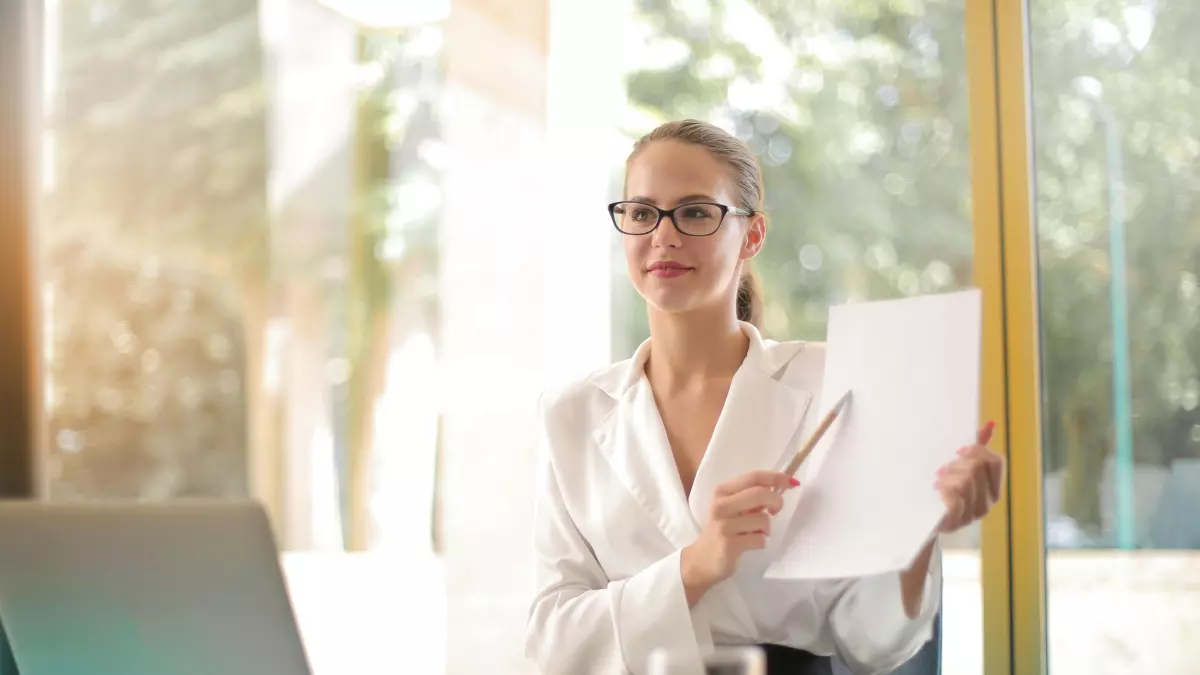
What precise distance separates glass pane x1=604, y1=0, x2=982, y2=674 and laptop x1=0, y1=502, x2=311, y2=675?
1631mm

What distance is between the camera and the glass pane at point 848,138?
230cm

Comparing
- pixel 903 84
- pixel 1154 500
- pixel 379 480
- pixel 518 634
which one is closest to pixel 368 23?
pixel 379 480

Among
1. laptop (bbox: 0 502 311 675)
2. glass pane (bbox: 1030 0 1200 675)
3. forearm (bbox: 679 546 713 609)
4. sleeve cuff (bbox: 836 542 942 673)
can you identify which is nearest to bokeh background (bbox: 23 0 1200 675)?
glass pane (bbox: 1030 0 1200 675)

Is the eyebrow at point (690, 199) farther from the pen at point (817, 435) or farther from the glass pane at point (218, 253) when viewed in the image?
the glass pane at point (218, 253)

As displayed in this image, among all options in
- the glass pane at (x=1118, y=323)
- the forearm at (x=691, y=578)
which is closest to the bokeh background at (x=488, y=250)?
the glass pane at (x=1118, y=323)

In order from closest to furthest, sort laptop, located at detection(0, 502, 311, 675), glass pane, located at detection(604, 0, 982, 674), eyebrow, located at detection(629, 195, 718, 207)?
laptop, located at detection(0, 502, 311, 675)
eyebrow, located at detection(629, 195, 718, 207)
glass pane, located at detection(604, 0, 982, 674)

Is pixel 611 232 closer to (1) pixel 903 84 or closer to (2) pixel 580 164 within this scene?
(2) pixel 580 164

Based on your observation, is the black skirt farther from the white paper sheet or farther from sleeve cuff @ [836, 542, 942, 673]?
the white paper sheet

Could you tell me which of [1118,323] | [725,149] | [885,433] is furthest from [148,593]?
[1118,323]

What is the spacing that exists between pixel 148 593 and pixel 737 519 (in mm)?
683

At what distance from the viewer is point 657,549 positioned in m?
1.63

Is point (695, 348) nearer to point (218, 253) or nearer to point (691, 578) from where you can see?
point (691, 578)

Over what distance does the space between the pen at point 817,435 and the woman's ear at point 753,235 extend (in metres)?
0.47

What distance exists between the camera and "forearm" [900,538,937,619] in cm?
144
